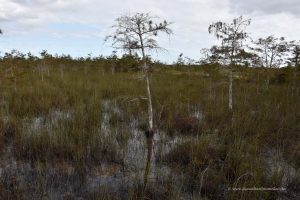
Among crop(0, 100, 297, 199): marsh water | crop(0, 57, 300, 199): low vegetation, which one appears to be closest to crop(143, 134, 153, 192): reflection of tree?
crop(0, 100, 297, 199): marsh water

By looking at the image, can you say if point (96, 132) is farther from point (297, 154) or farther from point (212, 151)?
point (297, 154)

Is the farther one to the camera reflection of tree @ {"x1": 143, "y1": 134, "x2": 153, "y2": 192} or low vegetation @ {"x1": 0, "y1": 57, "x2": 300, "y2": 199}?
reflection of tree @ {"x1": 143, "y1": 134, "x2": 153, "y2": 192}

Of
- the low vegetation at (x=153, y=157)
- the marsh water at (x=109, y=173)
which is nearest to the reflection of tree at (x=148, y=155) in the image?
the marsh water at (x=109, y=173)

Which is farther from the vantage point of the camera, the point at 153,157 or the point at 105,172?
the point at 153,157

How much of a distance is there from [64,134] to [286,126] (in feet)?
19.6

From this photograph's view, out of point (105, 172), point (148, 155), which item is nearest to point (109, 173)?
point (105, 172)

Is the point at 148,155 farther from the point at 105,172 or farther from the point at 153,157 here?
the point at 105,172

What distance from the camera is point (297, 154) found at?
5.70 metres

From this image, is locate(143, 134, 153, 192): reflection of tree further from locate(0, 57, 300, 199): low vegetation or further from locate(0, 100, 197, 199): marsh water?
locate(0, 57, 300, 199): low vegetation

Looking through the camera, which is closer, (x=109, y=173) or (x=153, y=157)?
(x=109, y=173)

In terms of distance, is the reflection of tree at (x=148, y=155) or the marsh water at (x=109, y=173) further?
the reflection of tree at (x=148, y=155)

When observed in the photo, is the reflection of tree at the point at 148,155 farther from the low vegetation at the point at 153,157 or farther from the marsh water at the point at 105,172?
the low vegetation at the point at 153,157

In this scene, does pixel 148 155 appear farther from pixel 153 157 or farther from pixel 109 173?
pixel 109 173

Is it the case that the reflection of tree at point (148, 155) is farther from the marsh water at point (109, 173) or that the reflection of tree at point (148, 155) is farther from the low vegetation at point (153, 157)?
the low vegetation at point (153, 157)
